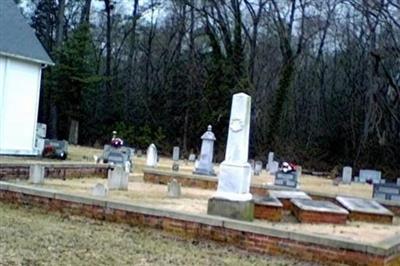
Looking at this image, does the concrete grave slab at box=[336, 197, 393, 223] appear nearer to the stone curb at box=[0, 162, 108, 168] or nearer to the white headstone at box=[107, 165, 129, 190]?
the white headstone at box=[107, 165, 129, 190]

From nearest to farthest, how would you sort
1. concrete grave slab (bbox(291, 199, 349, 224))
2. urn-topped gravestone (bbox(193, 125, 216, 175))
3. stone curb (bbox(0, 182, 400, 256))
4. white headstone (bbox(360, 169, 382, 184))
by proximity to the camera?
stone curb (bbox(0, 182, 400, 256)), concrete grave slab (bbox(291, 199, 349, 224)), urn-topped gravestone (bbox(193, 125, 216, 175)), white headstone (bbox(360, 169, 382, 184))

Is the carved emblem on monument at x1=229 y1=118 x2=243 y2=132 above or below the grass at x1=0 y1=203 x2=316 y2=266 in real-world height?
above

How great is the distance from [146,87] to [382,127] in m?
16.8

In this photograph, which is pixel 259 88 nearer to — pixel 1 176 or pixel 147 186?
pixel 147 186

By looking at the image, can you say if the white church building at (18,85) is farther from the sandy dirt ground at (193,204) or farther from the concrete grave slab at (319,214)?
the concrete grave slab at (319,214)

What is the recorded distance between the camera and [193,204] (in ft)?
39.1

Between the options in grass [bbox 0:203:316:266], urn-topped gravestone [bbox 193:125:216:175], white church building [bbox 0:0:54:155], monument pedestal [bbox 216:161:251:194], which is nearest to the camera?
grass [bbox 0:203:316:266]

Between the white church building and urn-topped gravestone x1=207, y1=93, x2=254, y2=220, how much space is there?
44.1ft

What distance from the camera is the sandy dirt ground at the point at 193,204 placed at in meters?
9.73

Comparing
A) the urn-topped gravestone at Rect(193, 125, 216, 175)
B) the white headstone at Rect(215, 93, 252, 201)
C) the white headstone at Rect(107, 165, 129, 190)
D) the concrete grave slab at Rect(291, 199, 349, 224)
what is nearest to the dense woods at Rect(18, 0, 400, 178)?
the urn-topped gravestone at Rect(193, 125, 216, 175)

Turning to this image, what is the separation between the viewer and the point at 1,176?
13562 millimetres

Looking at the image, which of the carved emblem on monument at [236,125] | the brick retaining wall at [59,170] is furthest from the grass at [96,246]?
the brick retaining wall at [59,170]

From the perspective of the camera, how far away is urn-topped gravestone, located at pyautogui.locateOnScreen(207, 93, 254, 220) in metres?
9.53

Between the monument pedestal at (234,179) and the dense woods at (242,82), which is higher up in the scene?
the dense woods at (242,82)
